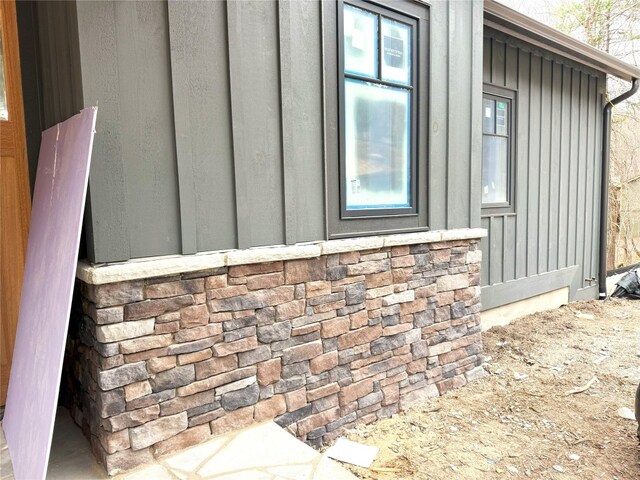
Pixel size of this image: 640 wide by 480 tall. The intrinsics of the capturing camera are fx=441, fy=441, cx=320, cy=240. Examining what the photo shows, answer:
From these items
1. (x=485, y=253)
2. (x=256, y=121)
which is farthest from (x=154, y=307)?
(x=485, y=253)

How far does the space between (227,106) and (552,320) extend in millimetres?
4777

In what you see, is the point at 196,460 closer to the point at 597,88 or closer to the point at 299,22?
the point at 299,22

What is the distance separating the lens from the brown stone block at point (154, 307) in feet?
6.48

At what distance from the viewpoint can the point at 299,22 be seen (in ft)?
8.15

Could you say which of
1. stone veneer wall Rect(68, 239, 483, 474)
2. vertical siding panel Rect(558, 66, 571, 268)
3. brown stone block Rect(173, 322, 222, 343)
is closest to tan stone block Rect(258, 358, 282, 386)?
stone veneer wall Rect(68, 239, 483, 474)

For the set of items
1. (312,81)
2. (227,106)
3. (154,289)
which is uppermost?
(312,81)

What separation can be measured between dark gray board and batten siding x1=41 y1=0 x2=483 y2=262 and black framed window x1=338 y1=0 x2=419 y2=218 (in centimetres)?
13

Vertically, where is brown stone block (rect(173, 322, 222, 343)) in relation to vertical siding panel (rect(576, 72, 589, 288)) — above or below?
below

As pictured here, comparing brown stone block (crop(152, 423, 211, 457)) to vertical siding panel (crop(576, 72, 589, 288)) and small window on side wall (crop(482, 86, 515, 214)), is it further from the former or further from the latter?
vertical siding panel (crop(576, 72, 589, 288))

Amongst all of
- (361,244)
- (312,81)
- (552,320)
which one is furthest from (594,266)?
(312,81)

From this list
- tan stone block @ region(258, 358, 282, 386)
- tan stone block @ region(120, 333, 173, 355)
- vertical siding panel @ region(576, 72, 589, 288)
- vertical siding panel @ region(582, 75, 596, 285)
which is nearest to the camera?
tan stone block @ region(120, 333, 173, 355)

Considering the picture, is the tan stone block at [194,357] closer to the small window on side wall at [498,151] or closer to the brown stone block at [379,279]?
the brown stone block at [379,279]

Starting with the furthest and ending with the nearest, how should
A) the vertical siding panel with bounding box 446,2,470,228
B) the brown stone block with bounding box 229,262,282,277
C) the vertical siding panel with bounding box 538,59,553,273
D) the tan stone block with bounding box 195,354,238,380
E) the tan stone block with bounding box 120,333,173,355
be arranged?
the vertical siding panel with bounding box 538,59,553,273 < the vertical siding panel with bounding box 446,2,470,228 < the brown stone block with bounding box 229,262,282,277 < the tan stone block with bounding box 195,354,238,380 < the tan stone block with bounding box 120,333,173,355

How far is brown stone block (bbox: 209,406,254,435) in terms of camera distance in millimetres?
2232
